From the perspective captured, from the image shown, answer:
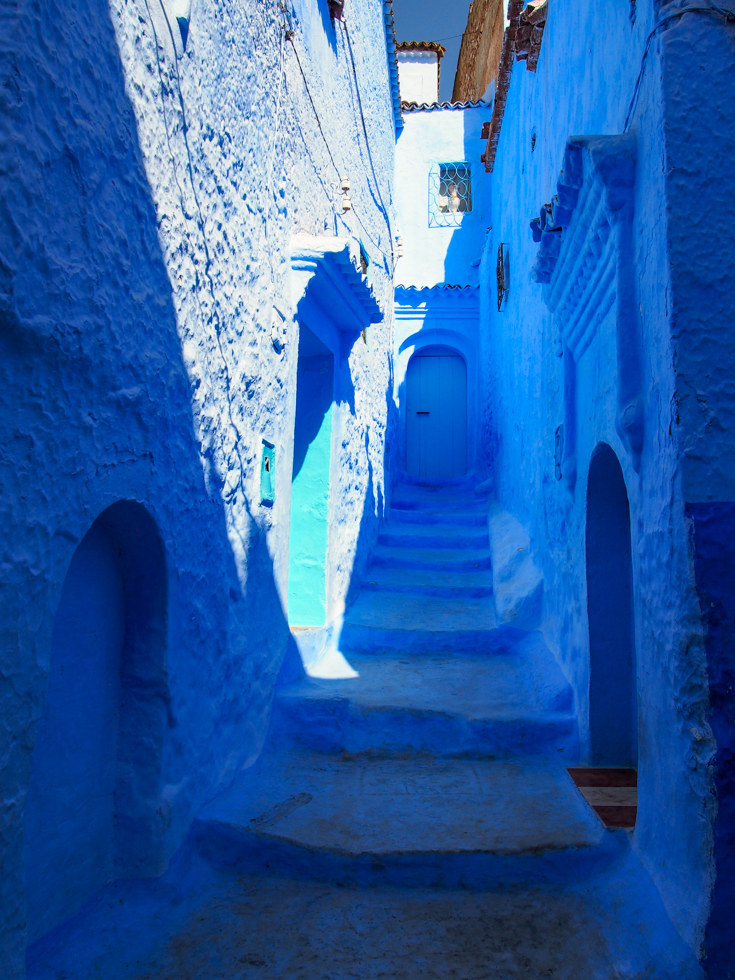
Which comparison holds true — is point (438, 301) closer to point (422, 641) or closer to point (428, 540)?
point (428, 540)

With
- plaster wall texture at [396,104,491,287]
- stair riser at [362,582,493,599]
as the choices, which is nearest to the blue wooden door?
plaster wall texture at [396,104,491,287]

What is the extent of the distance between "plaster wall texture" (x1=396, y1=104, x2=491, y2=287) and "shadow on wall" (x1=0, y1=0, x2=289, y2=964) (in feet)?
27.3

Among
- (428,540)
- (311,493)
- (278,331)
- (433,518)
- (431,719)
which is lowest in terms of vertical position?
(431,719)

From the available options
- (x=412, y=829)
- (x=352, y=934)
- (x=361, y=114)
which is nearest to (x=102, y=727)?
(x=352, y=934)

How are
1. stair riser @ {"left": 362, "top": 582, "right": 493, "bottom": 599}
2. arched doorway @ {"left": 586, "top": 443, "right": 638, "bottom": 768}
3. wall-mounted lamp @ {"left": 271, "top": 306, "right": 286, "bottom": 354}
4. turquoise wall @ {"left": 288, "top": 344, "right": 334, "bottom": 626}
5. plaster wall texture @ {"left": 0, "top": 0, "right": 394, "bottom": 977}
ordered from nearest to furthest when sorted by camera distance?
plaster wall texture @ {"left": 0, "top": 0, "right": 394, "bottom": 977}, arched doorway @ {"left": 586, "top": 443, "right": 638, "bottom": 768}, wall-mounted lamp @ {"left": 271, "top": 306, "right": 286, "bottom": 354}, turquoise wall @ {"left": 288, "top": 344, "right": 334, "bottom": 626}, stair riser @ {"left": 362, "top": 582, "right": 493, "bottom": 599}

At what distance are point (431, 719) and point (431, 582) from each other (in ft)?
8.34

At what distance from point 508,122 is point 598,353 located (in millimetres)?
5758

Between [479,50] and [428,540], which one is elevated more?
[479,50]

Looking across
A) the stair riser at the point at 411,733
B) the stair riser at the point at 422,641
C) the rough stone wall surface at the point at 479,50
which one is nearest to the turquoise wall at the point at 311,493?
the stair riser at the point at 422,641

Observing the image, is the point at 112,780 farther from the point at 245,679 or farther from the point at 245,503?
the point at 245,503

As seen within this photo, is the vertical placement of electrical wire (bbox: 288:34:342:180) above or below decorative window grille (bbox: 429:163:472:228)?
below

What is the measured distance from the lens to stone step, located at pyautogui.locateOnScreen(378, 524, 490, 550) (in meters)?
6.91

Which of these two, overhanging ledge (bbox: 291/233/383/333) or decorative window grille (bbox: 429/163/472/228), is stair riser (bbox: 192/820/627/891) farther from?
decorative window grille (bbox: 429/163/472/228)

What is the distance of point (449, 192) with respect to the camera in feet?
35.1
